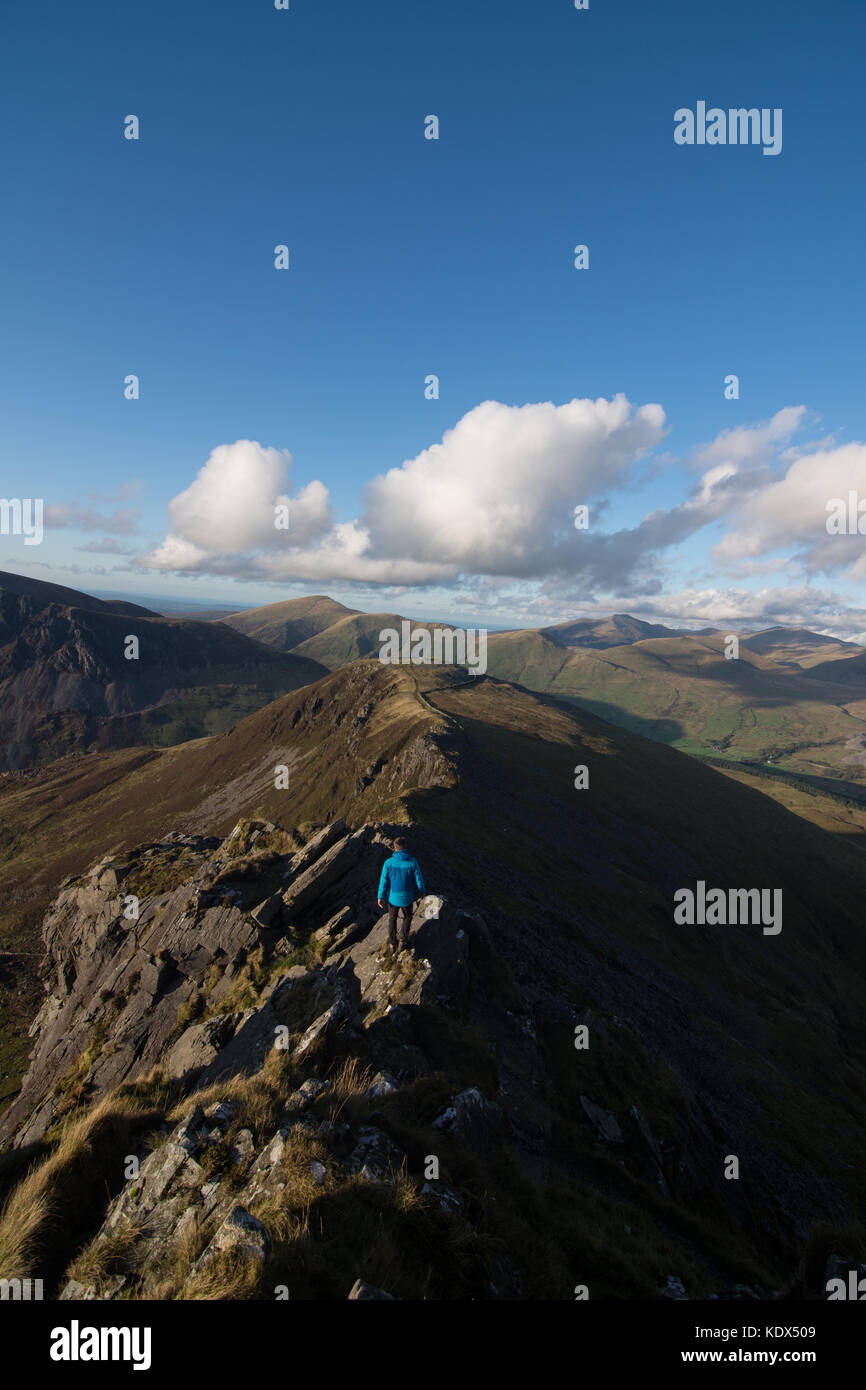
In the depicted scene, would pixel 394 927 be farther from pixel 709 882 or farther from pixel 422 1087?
pixel 709 882

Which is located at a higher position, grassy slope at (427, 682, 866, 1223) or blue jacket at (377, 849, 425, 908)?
blue jacket at (377, 849, 425, 908)

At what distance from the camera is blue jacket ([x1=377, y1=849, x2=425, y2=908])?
22.0m

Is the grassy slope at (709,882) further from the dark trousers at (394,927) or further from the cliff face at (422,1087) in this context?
the dark trousers at (394,927)

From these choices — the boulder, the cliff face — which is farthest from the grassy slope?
the boulder

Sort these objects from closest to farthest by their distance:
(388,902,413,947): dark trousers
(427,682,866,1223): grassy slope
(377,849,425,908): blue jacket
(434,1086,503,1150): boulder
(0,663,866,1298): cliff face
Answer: (0,663,866,1298): cliff face, (434,1086,503,1150): boulder, (377,849,425,908): blue jacket, (388,902,413,947): dark trousers, (427,682,866,1223): grassy slope

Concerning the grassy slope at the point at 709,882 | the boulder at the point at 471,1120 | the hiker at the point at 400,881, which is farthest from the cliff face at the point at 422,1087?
the hiker at the point at 400,881

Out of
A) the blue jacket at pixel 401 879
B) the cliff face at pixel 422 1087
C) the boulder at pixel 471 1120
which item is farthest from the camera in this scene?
the blue jacket at pixel 401 879

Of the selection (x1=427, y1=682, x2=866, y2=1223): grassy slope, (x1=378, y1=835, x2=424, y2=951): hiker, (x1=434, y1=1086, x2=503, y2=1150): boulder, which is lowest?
(x1=427, y1=682, x2=866, y2=1223): grassy slope

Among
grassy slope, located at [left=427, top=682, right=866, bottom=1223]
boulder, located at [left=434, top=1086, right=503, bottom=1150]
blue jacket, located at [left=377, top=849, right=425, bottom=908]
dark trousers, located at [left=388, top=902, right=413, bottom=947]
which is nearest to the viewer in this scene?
boulder, located at [left=434, top=1086, right=503, bottom=1150]

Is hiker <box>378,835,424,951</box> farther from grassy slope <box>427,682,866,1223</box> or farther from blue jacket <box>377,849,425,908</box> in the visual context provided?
grassy slope <box>427,682,866,1223</box>

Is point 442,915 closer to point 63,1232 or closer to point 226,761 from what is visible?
point 63,1232

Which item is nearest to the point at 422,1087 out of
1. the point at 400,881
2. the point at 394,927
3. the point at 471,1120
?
the point at 471,1120

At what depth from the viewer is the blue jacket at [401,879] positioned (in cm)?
2200
